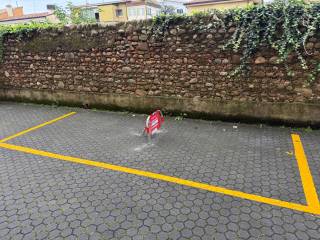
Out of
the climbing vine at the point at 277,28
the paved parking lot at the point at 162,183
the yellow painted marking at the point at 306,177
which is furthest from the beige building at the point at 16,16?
the yellow painted marking at the point at 306,177

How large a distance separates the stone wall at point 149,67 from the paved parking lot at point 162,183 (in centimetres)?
89

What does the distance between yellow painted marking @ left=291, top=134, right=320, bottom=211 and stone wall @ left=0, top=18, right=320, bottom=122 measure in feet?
4.13

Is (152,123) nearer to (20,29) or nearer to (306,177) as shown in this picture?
(306,177)

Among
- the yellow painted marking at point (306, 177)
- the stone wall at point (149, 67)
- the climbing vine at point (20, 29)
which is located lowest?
the yellow painted marking at point (306, 177)

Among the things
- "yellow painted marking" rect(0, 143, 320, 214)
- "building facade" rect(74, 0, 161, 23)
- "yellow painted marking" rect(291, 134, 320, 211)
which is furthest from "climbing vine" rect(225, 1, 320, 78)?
"building facade" rect(74, 0, 161, 23)

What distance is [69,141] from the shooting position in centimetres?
593

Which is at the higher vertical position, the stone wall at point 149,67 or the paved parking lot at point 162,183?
the stone wall at point 149,67

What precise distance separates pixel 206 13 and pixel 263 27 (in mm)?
1362

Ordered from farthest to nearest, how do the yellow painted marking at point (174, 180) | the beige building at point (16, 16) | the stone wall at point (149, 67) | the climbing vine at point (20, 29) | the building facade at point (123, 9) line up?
the beige building at point (16, 16) → the building facade at point (123, 9) → the climbing vine at point (20, 29) → the stone wall at point (149, 67) → the yellow painted marking at point (174, 180)

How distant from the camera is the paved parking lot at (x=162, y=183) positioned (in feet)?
10.4

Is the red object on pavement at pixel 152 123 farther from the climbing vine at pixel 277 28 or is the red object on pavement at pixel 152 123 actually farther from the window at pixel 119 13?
the window at pixel 119 13

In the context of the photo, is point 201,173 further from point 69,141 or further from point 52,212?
point 69,141

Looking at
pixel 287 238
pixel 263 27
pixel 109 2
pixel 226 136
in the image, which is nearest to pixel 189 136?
pixel 226 136

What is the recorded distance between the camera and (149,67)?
7.27m
